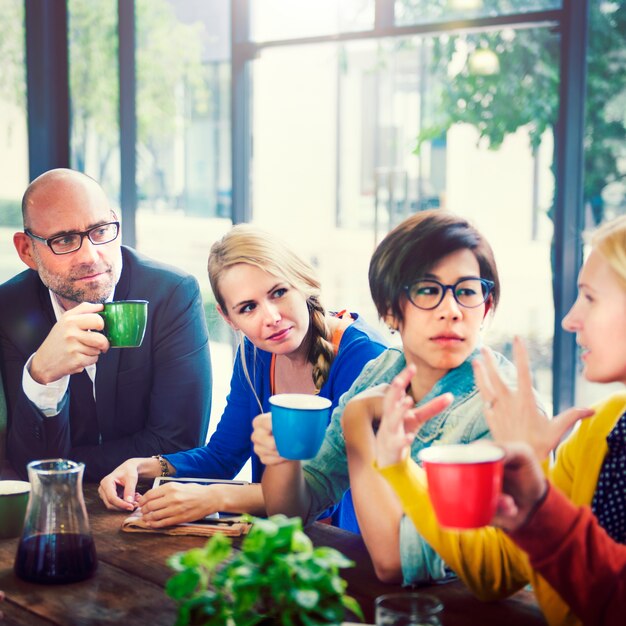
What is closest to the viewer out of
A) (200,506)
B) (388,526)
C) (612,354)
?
(612,354)

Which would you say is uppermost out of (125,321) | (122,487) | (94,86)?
(94,86)

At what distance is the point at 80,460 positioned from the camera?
229cm

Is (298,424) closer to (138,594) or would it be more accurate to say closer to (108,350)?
(138,594)

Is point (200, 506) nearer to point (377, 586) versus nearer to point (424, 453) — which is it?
point (377, 586)

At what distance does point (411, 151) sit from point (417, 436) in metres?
3.04

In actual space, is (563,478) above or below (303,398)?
below

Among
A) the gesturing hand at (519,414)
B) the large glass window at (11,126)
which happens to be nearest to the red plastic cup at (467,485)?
the gesturing hand at (519,414)

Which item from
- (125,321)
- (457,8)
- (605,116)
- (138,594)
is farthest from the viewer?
(457,8)

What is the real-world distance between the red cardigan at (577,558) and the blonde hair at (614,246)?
0.38m

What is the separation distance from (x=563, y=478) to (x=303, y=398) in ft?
1.40

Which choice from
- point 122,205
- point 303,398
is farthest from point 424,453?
point 122,205

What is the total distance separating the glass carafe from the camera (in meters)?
1.44

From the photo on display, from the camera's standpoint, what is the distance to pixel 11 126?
15.9 feet

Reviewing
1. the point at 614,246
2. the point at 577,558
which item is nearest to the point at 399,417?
the point at 577,558
